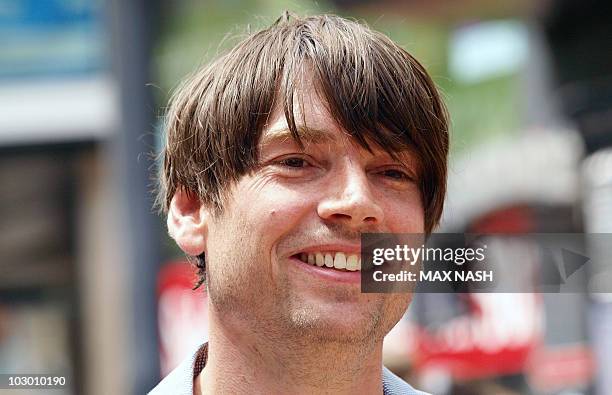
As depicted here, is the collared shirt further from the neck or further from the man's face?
the man's face

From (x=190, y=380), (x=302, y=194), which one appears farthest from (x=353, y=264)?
(x=190, y=380)

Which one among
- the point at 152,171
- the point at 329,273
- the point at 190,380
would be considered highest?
the point at 152,171

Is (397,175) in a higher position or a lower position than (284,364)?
higher

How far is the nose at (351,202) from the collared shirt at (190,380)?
1.11 feet

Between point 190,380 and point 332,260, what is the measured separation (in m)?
0.37

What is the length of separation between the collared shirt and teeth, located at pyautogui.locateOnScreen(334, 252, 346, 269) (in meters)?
0.29

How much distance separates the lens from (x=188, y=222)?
2.00 meters

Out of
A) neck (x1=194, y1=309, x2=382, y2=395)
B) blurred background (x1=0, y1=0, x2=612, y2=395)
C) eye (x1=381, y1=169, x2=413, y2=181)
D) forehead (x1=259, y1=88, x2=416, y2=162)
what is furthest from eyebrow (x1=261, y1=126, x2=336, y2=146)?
blurred background (x1=0, y1=0, x2=612, y2=395)

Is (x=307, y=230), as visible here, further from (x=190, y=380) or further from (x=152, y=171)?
(x=152, y=171)

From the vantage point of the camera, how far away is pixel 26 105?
887 centimetres

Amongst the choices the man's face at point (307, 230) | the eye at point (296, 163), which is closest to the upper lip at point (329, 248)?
the man's face at point (307, 230)

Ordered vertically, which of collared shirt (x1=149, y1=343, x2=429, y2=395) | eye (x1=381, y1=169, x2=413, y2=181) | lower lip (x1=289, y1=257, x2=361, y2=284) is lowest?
collared shirt (x1=149, y1=343, x2=429, y2=395)

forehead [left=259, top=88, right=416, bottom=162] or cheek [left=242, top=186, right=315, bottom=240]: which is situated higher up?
forehead [left=259, top=88, right=416, bottom=162]

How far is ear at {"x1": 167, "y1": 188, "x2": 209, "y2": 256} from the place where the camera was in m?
1.97
